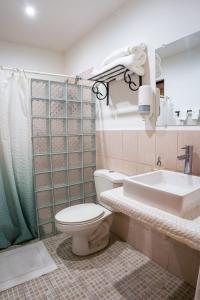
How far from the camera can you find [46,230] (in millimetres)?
2051

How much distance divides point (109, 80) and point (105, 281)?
1.77 metres

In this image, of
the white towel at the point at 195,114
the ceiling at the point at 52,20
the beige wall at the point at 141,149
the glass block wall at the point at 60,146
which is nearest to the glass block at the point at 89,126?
the glass block wall at the point at 60,146

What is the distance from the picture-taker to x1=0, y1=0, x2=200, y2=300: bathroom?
1341 mm

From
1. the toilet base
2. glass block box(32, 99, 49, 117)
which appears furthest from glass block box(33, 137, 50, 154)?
the toilet base

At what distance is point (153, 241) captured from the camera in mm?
1668

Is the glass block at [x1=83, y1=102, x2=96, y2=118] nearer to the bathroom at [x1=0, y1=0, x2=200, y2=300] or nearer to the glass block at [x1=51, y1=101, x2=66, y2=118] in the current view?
the bathroom at [x1=0, y1=0, x2=200, y2=300]

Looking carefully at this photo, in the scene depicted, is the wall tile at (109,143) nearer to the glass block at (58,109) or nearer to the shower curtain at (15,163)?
the glass block at (58,109)

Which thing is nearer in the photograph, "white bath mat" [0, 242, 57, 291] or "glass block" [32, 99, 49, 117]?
"white bath mat" [0, 242, 57, 291]

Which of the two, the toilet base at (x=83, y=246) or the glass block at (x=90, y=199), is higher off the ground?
the glass block at (x=90, y=199)

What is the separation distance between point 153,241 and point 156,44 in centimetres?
161

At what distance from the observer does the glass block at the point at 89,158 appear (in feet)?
7.45

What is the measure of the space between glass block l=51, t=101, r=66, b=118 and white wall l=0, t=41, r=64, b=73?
1.04 metres

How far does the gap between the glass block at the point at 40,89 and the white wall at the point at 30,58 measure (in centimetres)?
95

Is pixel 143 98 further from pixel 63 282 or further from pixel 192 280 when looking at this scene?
pixel 63 282
